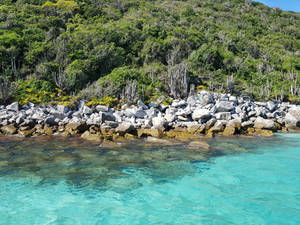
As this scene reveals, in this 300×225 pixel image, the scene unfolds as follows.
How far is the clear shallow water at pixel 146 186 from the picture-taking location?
4332mm

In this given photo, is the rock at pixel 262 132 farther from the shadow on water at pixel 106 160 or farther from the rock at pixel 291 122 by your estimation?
the rock at pixel 291 122

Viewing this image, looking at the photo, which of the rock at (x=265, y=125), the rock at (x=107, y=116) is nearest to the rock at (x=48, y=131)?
the rock at (x=107, y=116)

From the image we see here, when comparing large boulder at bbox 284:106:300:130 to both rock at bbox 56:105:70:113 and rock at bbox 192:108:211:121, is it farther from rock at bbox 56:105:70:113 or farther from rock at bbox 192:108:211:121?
rock at bbox 56:105:70:113

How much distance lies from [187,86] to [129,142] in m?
10.7

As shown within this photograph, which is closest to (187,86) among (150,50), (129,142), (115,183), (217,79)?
(217,79)

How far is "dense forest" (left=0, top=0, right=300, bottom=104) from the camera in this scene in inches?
689

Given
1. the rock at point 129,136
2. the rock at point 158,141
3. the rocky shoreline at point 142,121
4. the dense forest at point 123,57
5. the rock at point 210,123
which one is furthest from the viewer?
the dense forest at point 123,57

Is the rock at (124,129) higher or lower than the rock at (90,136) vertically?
higher

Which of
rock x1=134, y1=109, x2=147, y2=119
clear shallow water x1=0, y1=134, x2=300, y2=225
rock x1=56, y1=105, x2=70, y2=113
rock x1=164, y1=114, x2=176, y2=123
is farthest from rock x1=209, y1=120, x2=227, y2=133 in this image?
rock x1=56, y1=105, x2=70, y2=113

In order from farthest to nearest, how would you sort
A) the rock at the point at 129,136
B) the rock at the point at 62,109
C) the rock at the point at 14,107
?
the rock at the point at 62,109
the rock at the point at 14,107
the rock at the point at 129,136

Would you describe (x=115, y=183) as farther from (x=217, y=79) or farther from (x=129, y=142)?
(x=217, y=79)

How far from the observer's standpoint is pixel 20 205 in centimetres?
459

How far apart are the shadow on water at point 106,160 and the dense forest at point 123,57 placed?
6543mm

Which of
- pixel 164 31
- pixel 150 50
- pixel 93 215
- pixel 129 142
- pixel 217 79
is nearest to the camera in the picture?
pixel 93 215
